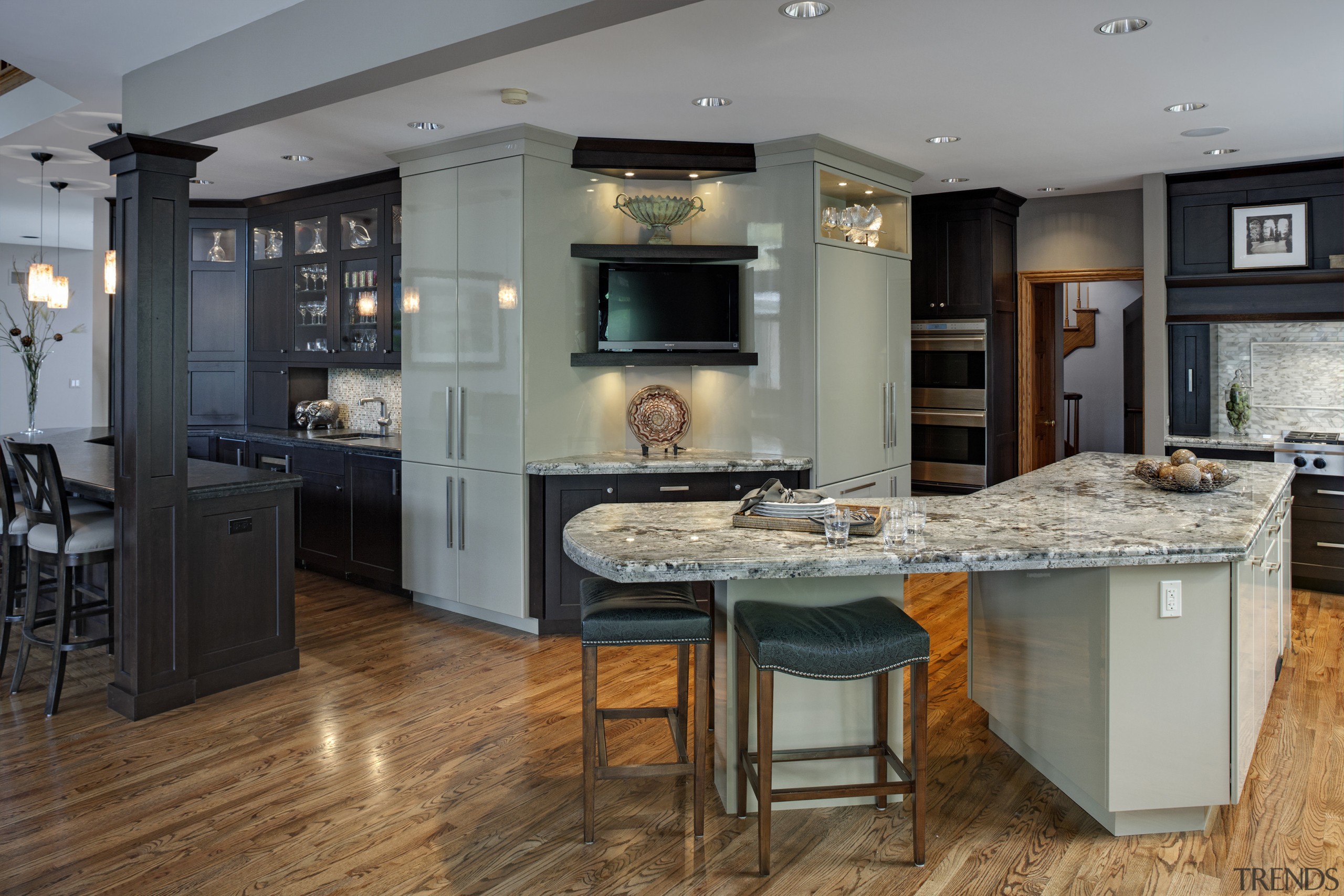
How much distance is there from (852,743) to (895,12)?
94.2 inches

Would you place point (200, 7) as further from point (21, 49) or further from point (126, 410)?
point (126, 410)

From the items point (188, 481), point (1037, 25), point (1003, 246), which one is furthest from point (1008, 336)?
point (188, 481)

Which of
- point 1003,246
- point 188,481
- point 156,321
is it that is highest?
point 1003,246

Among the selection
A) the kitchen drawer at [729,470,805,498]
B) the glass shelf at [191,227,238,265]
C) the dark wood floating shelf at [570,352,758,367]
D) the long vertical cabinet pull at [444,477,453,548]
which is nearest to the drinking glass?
the kitchen drawer at [729,470,805,498]

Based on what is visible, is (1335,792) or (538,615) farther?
(538,615)

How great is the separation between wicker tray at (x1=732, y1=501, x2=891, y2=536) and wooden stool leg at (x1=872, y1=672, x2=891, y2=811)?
455 mm

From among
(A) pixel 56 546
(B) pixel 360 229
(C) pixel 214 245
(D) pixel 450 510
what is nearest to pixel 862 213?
(D) pixel 450 510

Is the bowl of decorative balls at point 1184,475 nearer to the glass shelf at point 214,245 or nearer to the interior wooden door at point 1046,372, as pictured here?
the interior wooden door at point 1046,372

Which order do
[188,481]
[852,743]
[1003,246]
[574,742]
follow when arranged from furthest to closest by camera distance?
[1003,246] < [188,481] < [574,742] < [852,743]

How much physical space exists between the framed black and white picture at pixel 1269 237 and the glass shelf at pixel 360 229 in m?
5.28

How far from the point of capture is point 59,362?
995 cm

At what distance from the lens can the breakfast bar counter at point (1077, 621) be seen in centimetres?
244

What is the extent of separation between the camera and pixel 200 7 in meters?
3.15

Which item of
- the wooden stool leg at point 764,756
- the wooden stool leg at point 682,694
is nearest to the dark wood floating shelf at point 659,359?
the wooden stool leg at point 682,694
